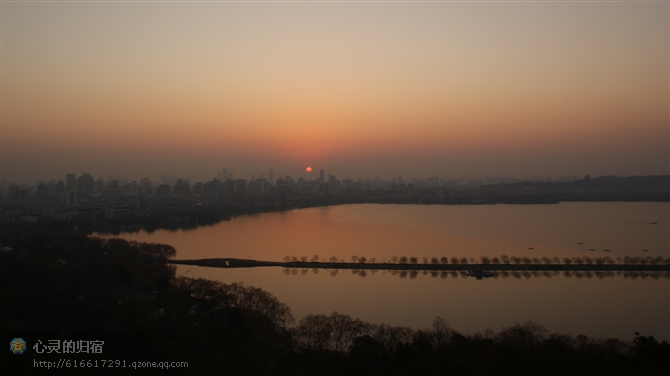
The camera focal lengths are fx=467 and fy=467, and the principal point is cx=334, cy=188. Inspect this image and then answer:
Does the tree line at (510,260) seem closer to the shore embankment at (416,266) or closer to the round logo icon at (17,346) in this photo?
the shore embankment at (416,266)

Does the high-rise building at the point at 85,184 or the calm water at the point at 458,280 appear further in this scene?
the high-rise building at the point at 85,184

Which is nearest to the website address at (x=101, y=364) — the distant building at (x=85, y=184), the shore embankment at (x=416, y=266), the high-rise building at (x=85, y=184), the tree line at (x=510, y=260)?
the shore embankment at (x=416, y=266)

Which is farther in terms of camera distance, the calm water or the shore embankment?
the shore embankment

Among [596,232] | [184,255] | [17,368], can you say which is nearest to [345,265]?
[184,255]

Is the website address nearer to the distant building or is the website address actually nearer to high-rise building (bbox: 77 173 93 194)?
the distant building

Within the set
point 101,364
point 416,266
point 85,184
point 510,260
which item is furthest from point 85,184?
point 101,364

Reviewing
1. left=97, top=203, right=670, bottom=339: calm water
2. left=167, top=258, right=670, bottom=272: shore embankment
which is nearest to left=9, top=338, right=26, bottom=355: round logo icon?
left=97, top=203, right=670, bottom=339: calm water

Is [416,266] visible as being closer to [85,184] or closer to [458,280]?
[458,280]
